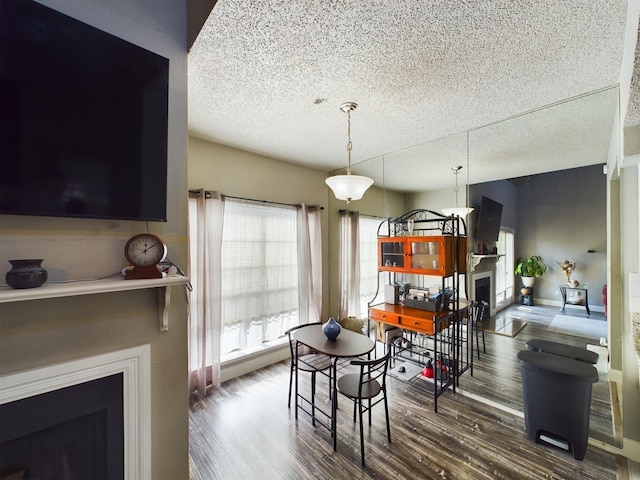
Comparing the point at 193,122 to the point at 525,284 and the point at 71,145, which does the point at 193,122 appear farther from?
the point at 525,284

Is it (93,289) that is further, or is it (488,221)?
(488,221)

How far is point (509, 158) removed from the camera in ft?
8.53

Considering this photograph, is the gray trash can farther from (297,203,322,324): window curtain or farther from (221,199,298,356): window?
(221,199,298,356): window

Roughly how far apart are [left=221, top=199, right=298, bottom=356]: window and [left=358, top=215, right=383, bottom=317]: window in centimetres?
103

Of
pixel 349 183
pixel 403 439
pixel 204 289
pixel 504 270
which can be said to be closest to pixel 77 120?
pixel 349 183

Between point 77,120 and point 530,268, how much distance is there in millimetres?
3359

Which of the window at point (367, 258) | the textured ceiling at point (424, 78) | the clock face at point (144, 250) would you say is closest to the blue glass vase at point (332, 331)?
the window at point (367, 258)

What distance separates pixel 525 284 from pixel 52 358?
133 inches

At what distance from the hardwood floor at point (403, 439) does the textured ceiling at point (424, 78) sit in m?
1.77

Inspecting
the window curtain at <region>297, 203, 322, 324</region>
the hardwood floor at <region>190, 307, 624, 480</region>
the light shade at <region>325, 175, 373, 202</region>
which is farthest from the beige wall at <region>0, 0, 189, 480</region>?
the window curtain at <region>297, 203, 322, 324</region>

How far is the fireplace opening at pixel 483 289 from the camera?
2.65m

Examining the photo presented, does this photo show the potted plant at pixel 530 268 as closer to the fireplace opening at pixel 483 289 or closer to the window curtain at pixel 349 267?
the fireplace opening at pixel 483 289

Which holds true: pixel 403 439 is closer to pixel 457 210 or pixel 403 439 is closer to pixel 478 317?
pixel 478 317

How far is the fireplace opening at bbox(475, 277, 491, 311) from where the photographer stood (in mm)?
2650
